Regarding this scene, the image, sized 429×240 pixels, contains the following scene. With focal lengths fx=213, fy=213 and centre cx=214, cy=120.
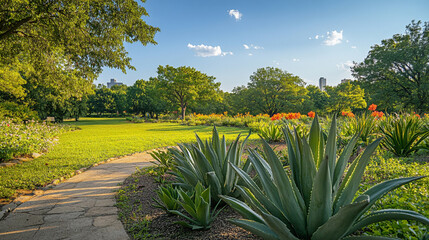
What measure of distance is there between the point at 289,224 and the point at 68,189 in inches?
160

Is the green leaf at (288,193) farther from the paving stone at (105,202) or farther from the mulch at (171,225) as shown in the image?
the paving stone at (105,202)

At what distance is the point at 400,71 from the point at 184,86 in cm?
2584

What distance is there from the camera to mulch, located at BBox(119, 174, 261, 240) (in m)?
2.10

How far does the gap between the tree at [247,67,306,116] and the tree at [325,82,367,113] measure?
5.83 m

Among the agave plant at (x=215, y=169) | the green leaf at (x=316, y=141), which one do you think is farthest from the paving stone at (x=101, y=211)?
the green leaf at (x=316, y=141)

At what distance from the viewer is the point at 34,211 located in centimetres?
306

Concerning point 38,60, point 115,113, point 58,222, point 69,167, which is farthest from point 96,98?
point 58,222

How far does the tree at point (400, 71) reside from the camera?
23.0 meters

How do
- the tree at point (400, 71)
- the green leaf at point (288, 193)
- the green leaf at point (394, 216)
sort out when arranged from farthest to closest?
the tree at point (400, 71) < the green leaf at point (288, 193) < the green leaf at point (394, 216)

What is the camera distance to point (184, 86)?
28.5 m

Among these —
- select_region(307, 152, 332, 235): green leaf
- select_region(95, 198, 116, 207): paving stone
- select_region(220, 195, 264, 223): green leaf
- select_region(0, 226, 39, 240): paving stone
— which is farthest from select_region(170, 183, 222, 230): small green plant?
select_region(0, 226, 39, 240): paving stone

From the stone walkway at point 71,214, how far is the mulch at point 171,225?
0.96 feet

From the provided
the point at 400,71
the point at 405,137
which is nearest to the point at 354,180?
the point at 405,137

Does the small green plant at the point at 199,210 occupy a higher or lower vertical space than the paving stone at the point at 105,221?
higher
